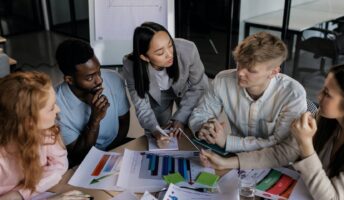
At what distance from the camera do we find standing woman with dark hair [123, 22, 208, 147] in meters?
1.82

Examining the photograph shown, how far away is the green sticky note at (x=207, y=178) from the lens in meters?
1.39

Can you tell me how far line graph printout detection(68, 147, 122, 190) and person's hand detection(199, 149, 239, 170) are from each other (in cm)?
35

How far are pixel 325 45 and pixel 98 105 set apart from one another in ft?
A: 8.57

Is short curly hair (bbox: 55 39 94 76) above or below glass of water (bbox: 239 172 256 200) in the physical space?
above

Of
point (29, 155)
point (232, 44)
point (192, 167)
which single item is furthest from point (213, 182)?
point (232, 44)

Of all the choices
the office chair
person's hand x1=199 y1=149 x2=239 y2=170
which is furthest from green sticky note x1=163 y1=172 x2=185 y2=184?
the office chair

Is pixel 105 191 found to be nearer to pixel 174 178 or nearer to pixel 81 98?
pixel 174 178

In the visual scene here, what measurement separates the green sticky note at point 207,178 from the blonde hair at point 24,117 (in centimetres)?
61

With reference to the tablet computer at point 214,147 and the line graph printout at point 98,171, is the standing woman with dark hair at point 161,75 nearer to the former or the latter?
the tablet computer at point 214,147

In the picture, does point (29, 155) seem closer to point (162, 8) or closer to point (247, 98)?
point (247, 98)

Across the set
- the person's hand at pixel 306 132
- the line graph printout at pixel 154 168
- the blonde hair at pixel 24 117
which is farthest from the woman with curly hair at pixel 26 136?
the person's hand at pixel 306 132

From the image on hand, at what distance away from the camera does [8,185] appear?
1405mm

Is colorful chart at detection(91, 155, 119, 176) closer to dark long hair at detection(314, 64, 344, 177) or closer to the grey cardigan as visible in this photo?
the grey cardigan

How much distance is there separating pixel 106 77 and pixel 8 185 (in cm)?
71
